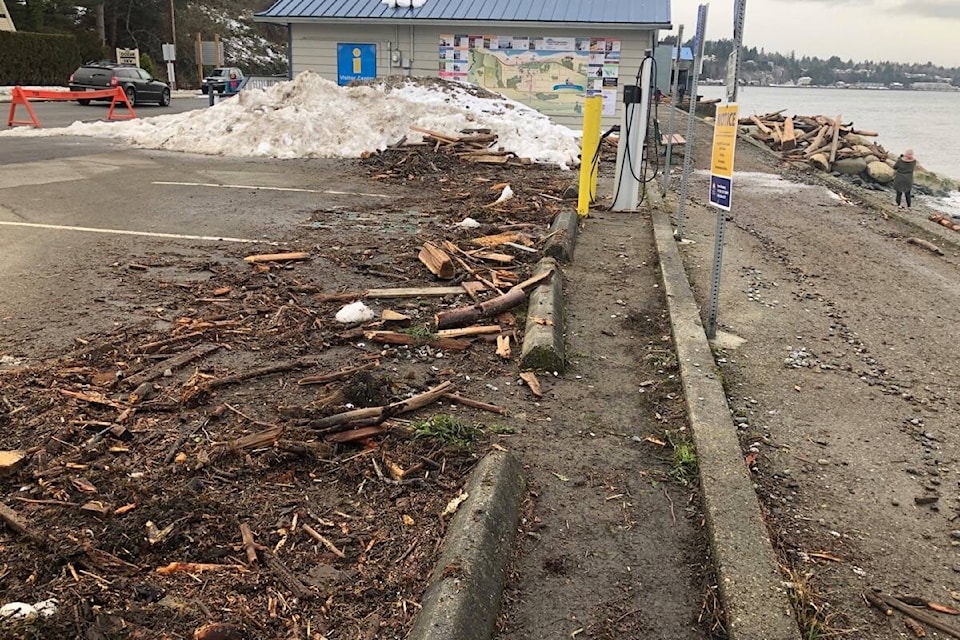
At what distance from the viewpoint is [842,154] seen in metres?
27.3

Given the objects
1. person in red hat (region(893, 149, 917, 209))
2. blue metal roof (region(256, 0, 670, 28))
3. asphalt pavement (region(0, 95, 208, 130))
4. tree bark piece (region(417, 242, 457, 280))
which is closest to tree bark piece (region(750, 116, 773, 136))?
blue metal roof (region(256, 0, 670, 28))

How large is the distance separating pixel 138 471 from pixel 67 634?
50.4 inches

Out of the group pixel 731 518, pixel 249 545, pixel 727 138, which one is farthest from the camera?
pixel 727 138

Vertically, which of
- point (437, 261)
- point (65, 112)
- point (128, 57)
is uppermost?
point (128, 57)

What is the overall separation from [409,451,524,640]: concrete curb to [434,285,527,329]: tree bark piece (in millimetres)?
2437

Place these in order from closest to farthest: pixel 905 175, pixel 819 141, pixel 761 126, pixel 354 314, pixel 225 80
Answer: pixel 354 314
pixel 905 175
pixel 819 141
pixel 761 126
pixel 225 80

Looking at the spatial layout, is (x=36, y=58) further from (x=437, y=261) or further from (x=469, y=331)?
(x=469, y=331)

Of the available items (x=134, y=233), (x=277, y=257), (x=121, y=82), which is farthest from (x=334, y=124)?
(x=121, y=82)

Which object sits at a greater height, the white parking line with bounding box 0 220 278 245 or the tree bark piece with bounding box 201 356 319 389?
the white parking line with bounding box 0 220 278 245

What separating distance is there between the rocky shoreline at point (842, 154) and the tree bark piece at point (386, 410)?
78.9 ft

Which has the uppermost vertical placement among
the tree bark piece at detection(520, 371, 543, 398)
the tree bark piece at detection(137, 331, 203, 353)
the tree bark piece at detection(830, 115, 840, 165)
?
the tree bark piece at detection(830, 115, 840, 165)

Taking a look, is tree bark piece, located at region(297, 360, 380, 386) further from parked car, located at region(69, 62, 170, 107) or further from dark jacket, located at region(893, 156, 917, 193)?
parked car, located at region(69, 62, 170, 107)

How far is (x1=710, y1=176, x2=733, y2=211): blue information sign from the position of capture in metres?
5.94

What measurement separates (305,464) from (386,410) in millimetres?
648
